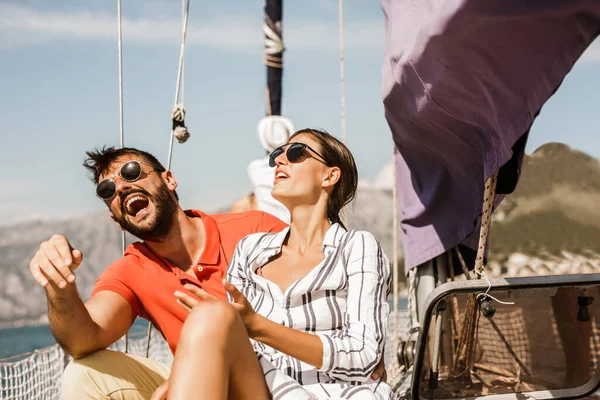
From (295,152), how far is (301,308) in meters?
0.54

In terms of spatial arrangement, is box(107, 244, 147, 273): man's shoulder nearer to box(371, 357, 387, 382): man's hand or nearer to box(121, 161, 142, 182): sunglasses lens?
box(121, 161, 142, 182): sunglasses lens

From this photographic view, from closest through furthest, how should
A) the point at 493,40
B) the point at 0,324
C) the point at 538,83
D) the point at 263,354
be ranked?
the point at 493,40 → the point at 538,83 → the point at 263,354 → the point at 0,324

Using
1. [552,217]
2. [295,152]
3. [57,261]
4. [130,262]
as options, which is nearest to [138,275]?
[130,262]

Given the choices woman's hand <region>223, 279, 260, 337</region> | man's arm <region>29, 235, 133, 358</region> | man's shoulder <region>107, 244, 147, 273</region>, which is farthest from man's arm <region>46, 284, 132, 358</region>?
woman's hand <region>223, 279, 260, 337</region>

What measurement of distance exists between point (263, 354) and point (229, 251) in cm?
73

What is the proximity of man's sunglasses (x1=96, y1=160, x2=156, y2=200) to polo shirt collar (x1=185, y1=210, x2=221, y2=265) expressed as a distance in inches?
12.8

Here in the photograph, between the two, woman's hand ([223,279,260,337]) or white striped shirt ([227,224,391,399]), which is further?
white striped shirt ([227,224,391,399])

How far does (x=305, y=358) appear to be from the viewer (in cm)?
178

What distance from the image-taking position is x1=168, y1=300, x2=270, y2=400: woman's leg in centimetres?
154

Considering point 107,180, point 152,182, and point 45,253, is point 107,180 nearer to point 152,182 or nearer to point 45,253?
point 152,182

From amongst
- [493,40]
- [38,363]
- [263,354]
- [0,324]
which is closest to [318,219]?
[263,354]

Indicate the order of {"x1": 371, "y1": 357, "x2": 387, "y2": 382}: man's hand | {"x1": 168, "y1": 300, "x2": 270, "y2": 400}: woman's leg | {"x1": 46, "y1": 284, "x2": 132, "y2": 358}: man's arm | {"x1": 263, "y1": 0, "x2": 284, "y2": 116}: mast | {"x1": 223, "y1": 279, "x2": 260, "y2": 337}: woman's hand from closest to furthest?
1. {"x1": 168, "y1": 300, "x2": 270, "y2": 400}: woman's leg
2. {"x1": 223, "y1": 279, "x2": 260, "y2": 337}: woman's hand
3. {"x1": 371, "y1": 357, "x2": 387, "y2": 382}: man's hand
4. {"x1": 46, "y1": 284, "x2": 132, "y2": 358}: man's arm
5. {"x1": 263, "y1": 0, "x2": 284, "y2": 116}: mast

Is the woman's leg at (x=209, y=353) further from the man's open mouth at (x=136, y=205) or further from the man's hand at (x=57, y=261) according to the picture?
the man's open mouth at (x=136, y=205)

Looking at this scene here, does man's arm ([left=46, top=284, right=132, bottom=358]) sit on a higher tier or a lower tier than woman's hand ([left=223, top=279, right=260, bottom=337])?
lower
